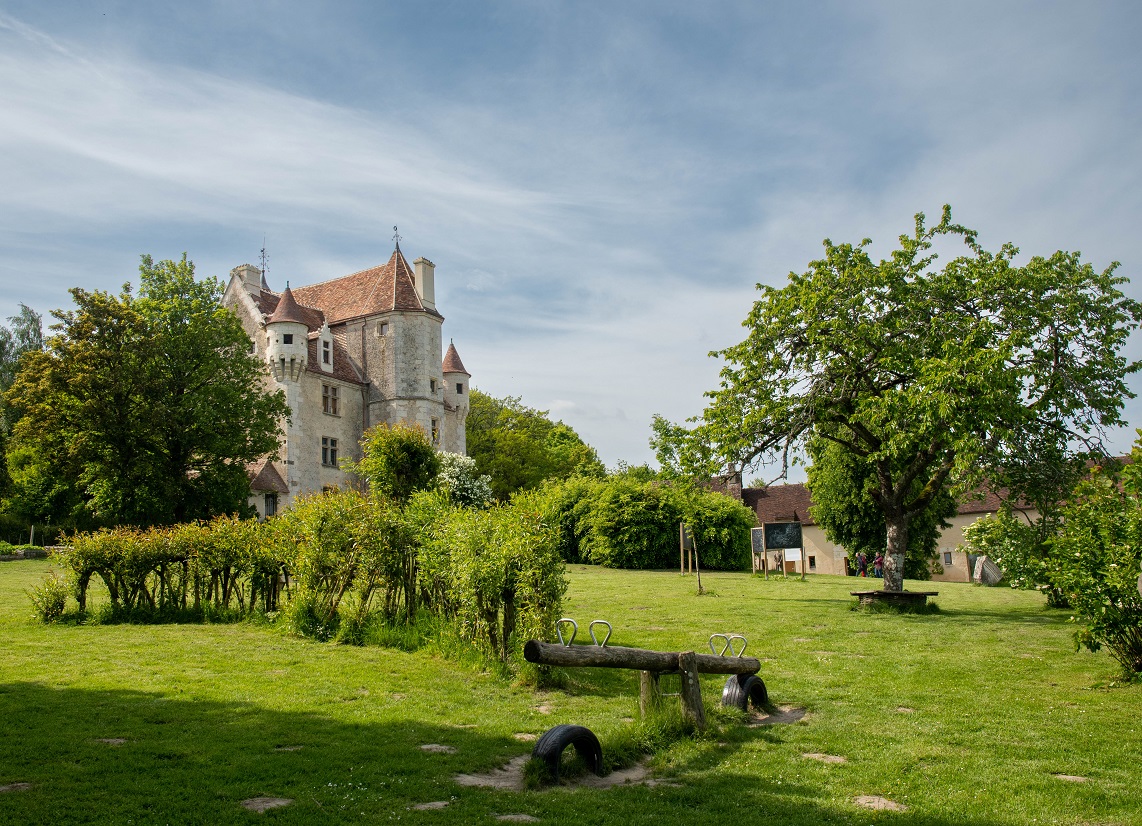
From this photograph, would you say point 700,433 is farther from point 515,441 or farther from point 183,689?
point 515,441

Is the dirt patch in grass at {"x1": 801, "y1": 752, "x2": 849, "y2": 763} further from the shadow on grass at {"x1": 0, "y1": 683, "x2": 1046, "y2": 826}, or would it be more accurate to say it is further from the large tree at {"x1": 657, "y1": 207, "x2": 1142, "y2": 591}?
the large tree at {"x1": 657, "y1": 207, "x2": 1142, "y2": 591}

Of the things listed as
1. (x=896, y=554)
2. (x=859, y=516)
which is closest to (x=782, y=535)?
(x=896, y=554)

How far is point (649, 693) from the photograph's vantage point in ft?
28.5

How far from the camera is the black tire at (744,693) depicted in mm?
9398

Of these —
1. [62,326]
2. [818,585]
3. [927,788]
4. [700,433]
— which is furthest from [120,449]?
[927,788]

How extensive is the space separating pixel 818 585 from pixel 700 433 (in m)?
9.51

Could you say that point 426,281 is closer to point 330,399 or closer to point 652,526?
point 330,399

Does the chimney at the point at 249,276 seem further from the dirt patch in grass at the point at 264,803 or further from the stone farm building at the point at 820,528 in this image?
the dirt patch in grass at the point at 264,803

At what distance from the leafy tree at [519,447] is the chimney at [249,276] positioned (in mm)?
18550

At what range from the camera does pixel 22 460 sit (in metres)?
42.8

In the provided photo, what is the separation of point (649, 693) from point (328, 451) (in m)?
43.4

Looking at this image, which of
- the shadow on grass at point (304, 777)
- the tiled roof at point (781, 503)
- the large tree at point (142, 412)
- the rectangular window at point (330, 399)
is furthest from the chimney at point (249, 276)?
the shadow on grass at point (304, 777)

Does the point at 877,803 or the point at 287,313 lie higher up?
the point at 287,313

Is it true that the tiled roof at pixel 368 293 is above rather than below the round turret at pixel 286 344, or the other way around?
above
